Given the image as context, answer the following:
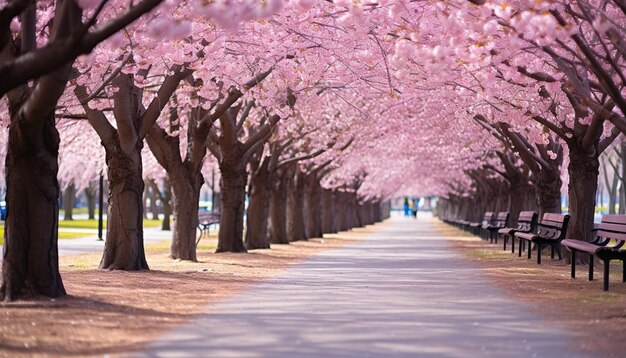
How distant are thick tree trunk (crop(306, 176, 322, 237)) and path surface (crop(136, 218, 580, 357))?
30510 mm

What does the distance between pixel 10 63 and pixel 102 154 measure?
30605mm

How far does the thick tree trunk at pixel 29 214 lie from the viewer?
484 inches

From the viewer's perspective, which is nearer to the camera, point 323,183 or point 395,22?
point 395,22

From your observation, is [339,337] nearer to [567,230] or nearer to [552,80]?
[552,80]

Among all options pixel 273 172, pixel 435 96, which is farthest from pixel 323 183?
pixel 435 96

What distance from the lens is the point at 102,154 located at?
128ft

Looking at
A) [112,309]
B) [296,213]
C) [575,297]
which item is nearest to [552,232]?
[575,297]

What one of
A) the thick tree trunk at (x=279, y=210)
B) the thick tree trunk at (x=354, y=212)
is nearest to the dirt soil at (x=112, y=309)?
the thick tree trunk at (x=279, y=210)

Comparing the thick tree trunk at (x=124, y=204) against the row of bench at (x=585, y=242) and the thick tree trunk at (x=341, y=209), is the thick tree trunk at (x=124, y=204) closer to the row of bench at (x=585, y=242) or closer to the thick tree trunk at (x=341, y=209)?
the row of bench at (x=585, y=242)

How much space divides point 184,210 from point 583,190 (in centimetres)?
866

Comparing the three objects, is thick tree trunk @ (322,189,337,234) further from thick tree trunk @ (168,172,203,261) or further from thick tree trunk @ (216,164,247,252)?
thick tree trunk @ (168,172,203,261)

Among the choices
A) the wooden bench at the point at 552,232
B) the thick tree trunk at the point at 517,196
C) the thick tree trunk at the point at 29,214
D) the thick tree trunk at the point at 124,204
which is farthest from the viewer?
the thick tree trunk at the point at 517,196

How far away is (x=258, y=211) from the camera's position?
3147cm

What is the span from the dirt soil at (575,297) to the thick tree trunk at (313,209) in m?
24.0
